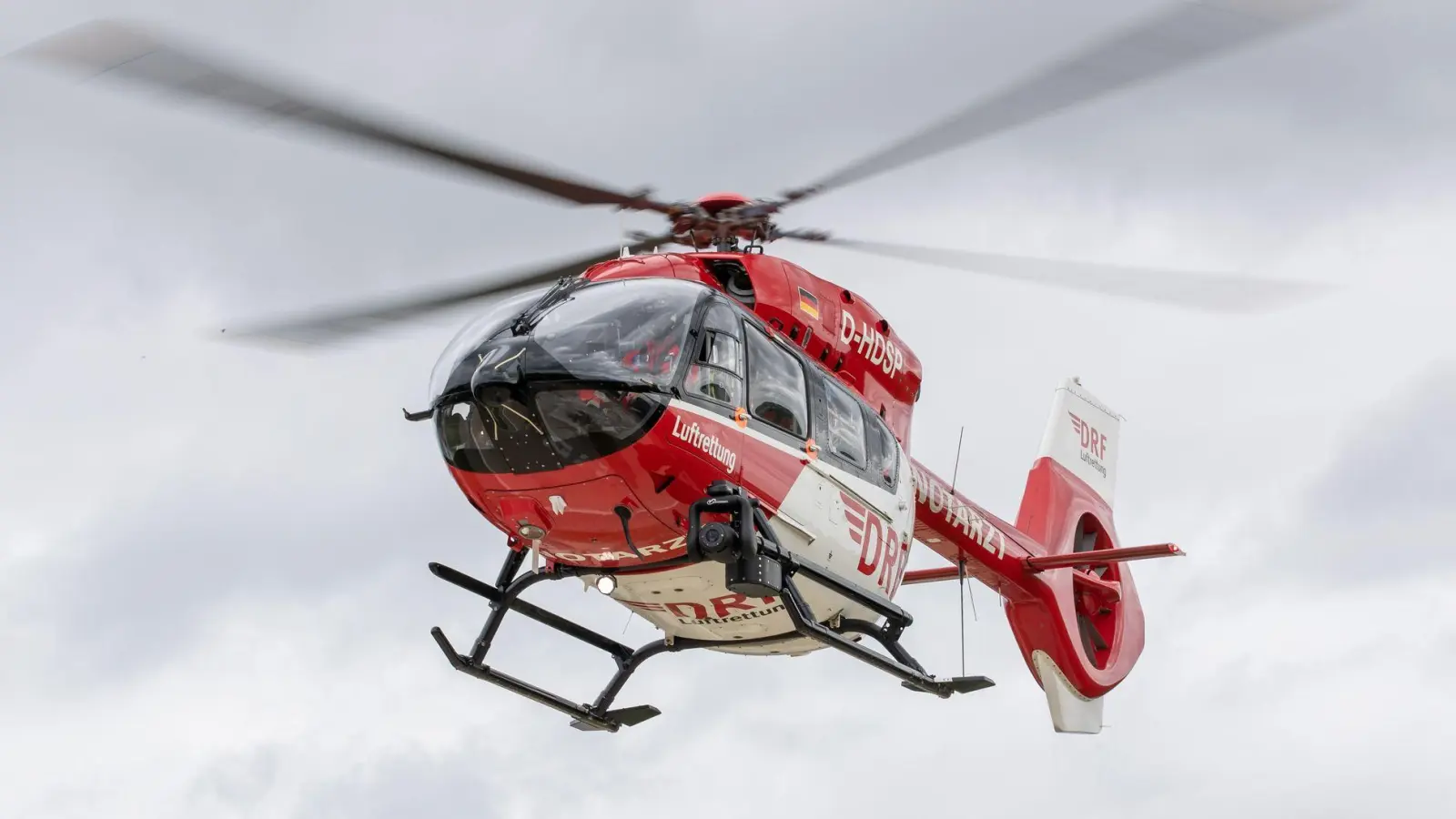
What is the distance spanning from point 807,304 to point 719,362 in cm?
194

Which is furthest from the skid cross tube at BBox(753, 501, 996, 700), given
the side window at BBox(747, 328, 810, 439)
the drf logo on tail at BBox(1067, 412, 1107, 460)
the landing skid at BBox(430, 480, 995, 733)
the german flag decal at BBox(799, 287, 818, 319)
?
the drf logo on tail at BBox(1067, 412, 1107, 460)

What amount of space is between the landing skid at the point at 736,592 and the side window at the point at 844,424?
3.52 feet

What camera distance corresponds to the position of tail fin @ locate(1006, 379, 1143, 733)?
18.8m

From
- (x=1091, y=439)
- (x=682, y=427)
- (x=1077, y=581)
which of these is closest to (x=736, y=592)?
(x=682, y=427)

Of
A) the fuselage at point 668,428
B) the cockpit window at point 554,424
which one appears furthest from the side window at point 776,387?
the cockpit window at point 554,424

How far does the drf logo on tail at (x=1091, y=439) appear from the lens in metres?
21.7

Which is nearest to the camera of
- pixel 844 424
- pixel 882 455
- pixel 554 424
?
pixel 554 424

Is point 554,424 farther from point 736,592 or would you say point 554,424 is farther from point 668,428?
point 736,592

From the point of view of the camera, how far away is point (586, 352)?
1206 centimetres

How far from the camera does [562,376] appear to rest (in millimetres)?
11867

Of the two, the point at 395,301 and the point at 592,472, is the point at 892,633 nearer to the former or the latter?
the point at 592,472

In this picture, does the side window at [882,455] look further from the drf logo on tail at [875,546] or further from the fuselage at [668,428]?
the drf logo on tail at [875,546]

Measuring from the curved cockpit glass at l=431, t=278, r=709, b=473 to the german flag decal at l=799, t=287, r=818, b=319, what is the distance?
171 centimetres

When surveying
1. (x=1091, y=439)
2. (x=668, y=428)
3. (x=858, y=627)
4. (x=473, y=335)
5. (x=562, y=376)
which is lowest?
(x=858, y=627)
